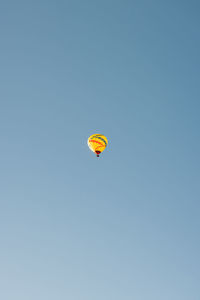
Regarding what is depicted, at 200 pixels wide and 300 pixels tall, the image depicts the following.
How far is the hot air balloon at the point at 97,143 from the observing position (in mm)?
62672

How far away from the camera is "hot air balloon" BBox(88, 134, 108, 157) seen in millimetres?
62672

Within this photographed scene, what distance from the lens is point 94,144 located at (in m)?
62.7

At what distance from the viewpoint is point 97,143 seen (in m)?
62.8
